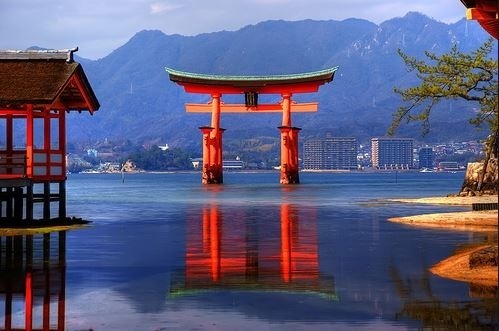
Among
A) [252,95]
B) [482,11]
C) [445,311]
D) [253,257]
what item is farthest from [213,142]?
[445,311]

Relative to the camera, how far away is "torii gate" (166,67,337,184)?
294 ft

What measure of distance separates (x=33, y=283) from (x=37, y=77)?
52.3ft

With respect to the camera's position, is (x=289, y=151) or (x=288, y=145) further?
(x=289, y=151)

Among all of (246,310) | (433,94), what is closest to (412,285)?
(246,310)

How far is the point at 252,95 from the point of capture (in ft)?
307

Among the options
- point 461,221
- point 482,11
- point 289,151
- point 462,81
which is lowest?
point 461,221

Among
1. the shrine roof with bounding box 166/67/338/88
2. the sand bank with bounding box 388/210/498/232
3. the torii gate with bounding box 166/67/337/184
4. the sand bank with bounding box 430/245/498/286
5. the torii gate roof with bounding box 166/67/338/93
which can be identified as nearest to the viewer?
the sand bank with bounding box 430/245/498/286

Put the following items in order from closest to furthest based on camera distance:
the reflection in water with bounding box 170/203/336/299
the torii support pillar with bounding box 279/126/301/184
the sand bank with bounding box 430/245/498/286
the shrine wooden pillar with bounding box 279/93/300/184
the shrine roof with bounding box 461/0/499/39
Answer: the sand bank with bounding box 430/245/498/286 → the reflection in water with bounding box 170/203/336/299 → the shrine roof with bounding box 461/0/499/39 → the shrine wooden pillar with bounding box 279/93/300/184 → the torii support pillar with bounding box 279/126/301/184

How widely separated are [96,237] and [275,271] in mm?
10621

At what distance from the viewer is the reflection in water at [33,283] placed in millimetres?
12180

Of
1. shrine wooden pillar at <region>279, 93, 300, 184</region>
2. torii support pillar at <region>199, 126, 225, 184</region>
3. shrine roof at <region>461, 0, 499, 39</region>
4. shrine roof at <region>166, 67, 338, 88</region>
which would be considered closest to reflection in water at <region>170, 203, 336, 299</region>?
shrine roof at <region>461, 0, 499, 39</region>

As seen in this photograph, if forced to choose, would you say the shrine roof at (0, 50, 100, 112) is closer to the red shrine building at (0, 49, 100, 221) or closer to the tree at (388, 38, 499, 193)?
the red shrine building at (0, 49, 100, 221)

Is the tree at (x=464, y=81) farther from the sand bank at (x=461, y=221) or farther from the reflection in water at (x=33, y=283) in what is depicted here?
the reflection in water at (x=33, y=283)

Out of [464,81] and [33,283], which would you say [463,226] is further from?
[464,81]
